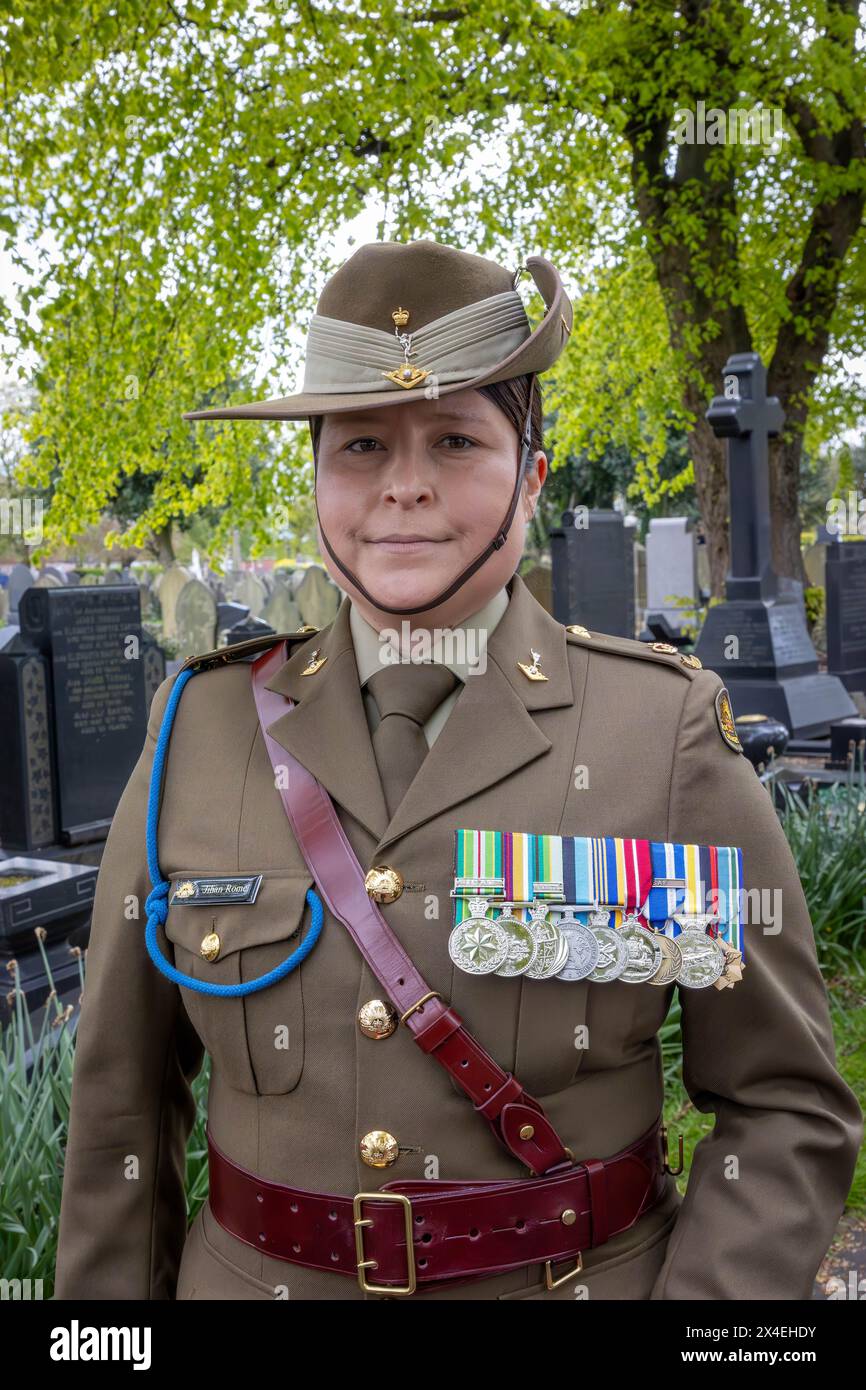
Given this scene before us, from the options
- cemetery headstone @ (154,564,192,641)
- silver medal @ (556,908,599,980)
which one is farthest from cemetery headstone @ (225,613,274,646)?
silver medal @ (556,908,599,980)

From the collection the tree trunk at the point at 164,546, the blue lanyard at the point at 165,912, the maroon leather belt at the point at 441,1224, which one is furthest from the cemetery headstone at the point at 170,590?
the maroon leather belt at the point at 441,1224

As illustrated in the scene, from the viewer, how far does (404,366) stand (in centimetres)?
152

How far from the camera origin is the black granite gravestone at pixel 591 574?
1117cm

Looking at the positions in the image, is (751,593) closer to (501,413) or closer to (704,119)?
(704,119)

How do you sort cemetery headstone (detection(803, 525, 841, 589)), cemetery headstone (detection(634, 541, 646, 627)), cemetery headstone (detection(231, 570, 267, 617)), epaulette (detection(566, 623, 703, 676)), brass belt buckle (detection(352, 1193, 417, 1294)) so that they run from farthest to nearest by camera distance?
cemetery headstone (detection(634, 541, 646, 627)) → cemetery headstone (detection(231, 570, 267, 617)) → cemetery headstone (detection(803, 525, 841, 589)) → epaulette (detection(566, 623, 703, 676)) → brass belt buckle (detection(352, 1193, 417, 1294))

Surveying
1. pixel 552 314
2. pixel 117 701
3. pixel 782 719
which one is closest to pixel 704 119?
pixel 782 719

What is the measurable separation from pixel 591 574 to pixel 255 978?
10.1 metres

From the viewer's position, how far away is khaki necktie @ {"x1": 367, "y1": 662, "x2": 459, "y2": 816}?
5.17 ft

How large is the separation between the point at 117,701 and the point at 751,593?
18.6 ft

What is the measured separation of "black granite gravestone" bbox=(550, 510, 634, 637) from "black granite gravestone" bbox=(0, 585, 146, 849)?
5308 mm

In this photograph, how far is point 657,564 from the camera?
20.1 metres

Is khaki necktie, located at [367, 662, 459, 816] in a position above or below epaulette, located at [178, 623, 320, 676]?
below

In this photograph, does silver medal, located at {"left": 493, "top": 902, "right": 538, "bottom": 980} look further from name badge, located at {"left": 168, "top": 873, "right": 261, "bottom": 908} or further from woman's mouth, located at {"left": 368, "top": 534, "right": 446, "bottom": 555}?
woman's mouth, located at {"left": 368, "top": 534, "right": 446, "bottom": 555}
